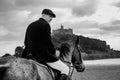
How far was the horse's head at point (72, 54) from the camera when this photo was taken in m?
9.77

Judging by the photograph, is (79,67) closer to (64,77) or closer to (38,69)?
(64,77)

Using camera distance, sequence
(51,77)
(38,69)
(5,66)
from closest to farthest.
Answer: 1. (5,66)
2. (38,69)
3. (51,77)

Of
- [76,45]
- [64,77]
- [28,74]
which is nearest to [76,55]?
[76,45]

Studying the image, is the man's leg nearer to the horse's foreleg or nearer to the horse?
the horse

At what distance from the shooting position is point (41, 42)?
883 cm

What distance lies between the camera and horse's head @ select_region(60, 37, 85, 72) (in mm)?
9773

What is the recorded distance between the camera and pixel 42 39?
28.9ft

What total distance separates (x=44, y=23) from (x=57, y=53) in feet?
4.16

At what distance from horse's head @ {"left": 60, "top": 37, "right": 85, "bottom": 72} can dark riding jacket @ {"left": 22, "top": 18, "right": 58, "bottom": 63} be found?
897 millimetres

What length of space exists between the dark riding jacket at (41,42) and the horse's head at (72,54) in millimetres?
897

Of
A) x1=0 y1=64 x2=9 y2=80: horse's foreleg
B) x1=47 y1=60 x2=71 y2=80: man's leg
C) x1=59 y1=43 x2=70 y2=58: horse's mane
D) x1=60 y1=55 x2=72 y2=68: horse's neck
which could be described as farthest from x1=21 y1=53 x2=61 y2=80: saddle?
x1=0 y1=64 x2=9 y2=80: horse's foreleg

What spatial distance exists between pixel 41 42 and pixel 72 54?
1.54 m

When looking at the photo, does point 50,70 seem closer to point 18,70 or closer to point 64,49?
point 64,49

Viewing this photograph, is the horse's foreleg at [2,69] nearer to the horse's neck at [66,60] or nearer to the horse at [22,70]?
the horse at [22,70]
